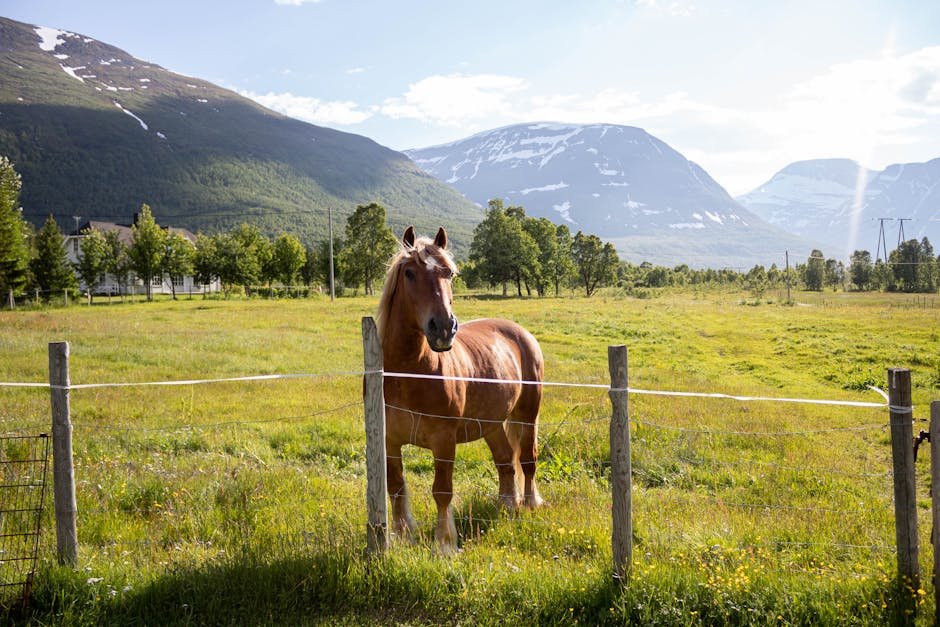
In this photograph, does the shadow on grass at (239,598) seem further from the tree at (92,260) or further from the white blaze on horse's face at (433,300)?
the tree at (92,260)

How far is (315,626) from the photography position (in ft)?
12.4

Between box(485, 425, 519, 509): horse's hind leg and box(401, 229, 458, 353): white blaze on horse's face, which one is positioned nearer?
box(401, 229, 458, 353): white blaze on horse's face

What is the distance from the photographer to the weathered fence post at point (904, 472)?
12.5 ft

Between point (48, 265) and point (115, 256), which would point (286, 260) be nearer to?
point (115, 256)

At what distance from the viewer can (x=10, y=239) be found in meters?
42.4

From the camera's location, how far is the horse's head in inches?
173

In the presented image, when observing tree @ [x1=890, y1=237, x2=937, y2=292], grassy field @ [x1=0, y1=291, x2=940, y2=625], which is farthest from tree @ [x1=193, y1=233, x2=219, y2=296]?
tree @ [x1=890, y1=237, x2=937, y2=292]

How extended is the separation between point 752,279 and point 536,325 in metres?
71.8

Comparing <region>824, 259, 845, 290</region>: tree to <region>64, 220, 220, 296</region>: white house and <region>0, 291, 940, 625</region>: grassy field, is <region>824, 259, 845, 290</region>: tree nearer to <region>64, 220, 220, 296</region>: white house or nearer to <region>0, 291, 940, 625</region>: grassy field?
<region>0, 291, 940, 625</region>: grassy field

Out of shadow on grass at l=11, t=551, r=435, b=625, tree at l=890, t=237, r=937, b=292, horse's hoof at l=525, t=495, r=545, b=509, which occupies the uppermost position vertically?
tree at l=890, t=237, r=937, b=292

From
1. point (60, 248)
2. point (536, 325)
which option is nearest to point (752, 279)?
point (536, 325)

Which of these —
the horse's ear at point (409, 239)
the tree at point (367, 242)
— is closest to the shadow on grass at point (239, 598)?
the horse's ear at point (409, 239)

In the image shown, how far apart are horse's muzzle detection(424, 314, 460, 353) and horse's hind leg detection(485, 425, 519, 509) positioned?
83.0 inches

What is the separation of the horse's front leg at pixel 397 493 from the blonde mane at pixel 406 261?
1.11 meters
